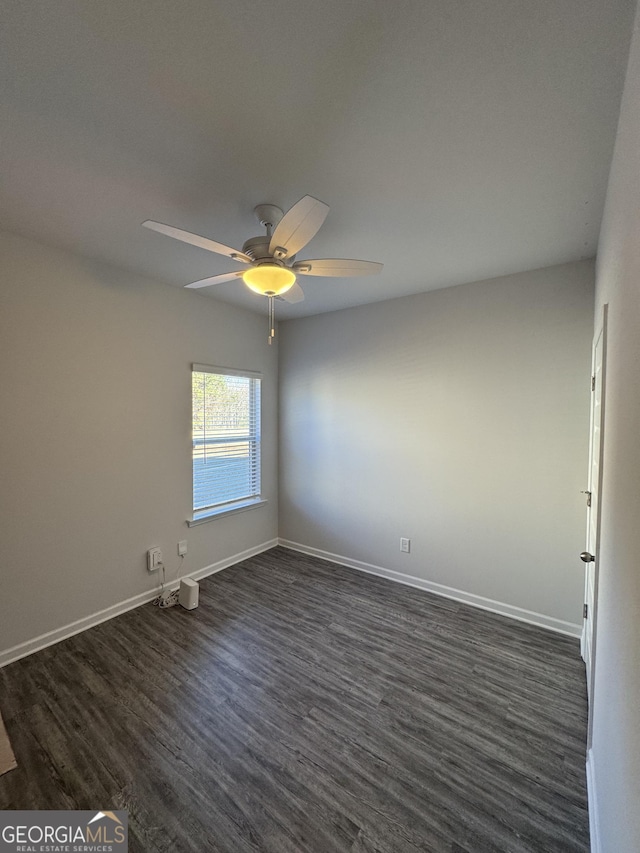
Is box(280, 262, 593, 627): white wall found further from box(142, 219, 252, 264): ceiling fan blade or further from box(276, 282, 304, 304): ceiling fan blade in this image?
box(142, 219, 252, 264): ceiling fan blade

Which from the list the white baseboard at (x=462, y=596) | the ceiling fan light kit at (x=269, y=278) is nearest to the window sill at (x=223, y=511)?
the white baseboard at (x=462, y=596)

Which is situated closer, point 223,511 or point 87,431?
point 87,431

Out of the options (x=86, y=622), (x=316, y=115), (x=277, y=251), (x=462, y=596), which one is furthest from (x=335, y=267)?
(x=86, y=622)

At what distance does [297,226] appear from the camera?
1420 millimetres

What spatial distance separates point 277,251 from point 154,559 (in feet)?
8.61

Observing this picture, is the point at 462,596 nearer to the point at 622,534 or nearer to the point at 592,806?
the point at 592,806

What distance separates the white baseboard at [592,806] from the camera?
117 cm

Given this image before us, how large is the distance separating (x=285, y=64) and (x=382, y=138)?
0.46 meters

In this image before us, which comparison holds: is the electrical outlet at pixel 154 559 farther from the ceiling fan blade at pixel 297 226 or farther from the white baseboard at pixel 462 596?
the ceiling fan blade at pixel 297 226

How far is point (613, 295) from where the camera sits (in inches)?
50.9

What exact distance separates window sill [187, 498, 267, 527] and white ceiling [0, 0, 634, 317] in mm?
2345

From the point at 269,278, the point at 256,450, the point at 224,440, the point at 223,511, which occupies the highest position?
the point at 269,278

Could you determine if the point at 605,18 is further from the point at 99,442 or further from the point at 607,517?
the point at 99,442

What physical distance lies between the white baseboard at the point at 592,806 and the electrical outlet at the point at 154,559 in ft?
9.57
